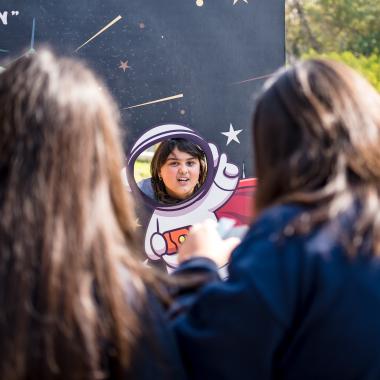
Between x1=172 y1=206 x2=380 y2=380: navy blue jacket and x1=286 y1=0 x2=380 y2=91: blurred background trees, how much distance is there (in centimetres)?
1526

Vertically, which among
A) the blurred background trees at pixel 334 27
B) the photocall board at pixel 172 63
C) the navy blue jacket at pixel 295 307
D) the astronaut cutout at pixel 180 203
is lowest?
the navy blue jacket at pixel 295 307

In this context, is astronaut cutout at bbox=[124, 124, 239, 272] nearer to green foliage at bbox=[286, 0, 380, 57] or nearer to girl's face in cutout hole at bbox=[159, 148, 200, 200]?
girl's face in cutout hole at bbox=[159, 148, 200, 200]

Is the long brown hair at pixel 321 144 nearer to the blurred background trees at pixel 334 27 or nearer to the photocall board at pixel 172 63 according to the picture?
the photocall board at pixel 172 63

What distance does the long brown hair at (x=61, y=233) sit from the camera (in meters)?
1.08

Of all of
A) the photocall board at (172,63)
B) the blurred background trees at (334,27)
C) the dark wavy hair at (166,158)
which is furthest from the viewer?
the blurred background trees at (334,27)

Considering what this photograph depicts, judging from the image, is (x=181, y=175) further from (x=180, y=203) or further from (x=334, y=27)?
(x=334, y=27)

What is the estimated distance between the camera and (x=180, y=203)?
10.3 ft

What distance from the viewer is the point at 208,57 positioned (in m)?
3.04

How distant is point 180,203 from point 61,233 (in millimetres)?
2037

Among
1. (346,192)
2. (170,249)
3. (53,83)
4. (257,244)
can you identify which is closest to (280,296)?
(257,244)

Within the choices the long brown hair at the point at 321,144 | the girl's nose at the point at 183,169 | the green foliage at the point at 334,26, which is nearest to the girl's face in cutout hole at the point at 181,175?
the girl's nose at the point at 183,169

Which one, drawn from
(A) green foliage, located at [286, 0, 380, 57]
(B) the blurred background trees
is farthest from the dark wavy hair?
(A) green foliage, located at [286, 0, 380, 57]

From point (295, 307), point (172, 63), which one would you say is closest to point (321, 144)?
point (295, 307)

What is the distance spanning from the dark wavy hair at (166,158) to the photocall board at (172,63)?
0.07 m
